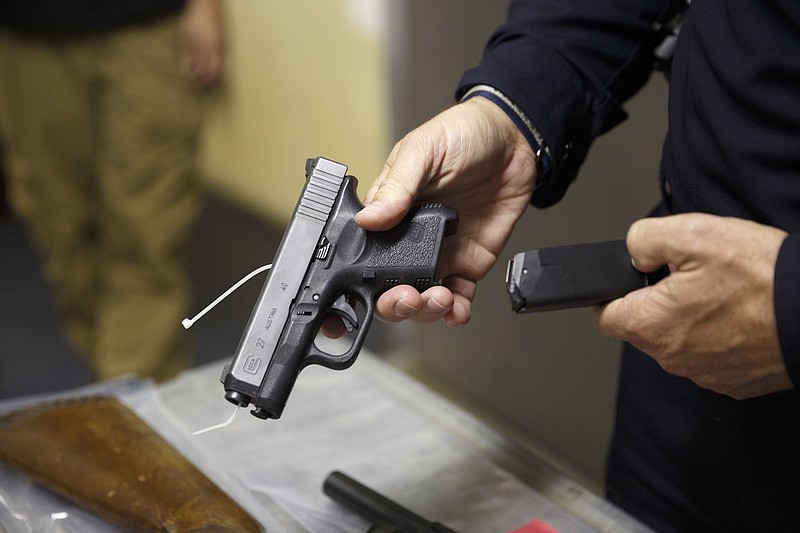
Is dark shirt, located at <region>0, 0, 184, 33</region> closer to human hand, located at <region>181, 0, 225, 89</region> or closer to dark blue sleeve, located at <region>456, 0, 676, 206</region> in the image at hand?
human hand, located at <region>181, 0, 225, 89</region>

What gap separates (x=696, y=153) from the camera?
767mm

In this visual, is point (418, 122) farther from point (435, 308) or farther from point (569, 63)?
point (435, 308)

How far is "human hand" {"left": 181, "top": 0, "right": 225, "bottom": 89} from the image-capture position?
7.18 ft

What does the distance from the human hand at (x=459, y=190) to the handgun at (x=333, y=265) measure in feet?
0.06

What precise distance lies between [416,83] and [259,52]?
84cm

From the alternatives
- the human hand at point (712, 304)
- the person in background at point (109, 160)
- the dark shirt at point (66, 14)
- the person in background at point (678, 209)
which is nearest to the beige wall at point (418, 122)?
the person in background at point (109, 160)

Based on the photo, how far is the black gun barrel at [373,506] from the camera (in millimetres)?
819

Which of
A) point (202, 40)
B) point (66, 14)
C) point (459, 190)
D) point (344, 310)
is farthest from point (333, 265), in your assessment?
point (202, 40)

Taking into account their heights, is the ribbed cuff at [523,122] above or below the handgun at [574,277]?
above

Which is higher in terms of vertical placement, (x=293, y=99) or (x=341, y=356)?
(x=341, y=356)

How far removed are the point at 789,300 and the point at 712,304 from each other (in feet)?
0.20

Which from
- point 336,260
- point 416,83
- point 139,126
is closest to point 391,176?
point 336,260

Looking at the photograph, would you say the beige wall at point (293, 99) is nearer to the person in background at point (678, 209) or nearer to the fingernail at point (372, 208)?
the person in background at point (678, 209)

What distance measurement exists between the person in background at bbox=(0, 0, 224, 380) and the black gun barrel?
127cm
